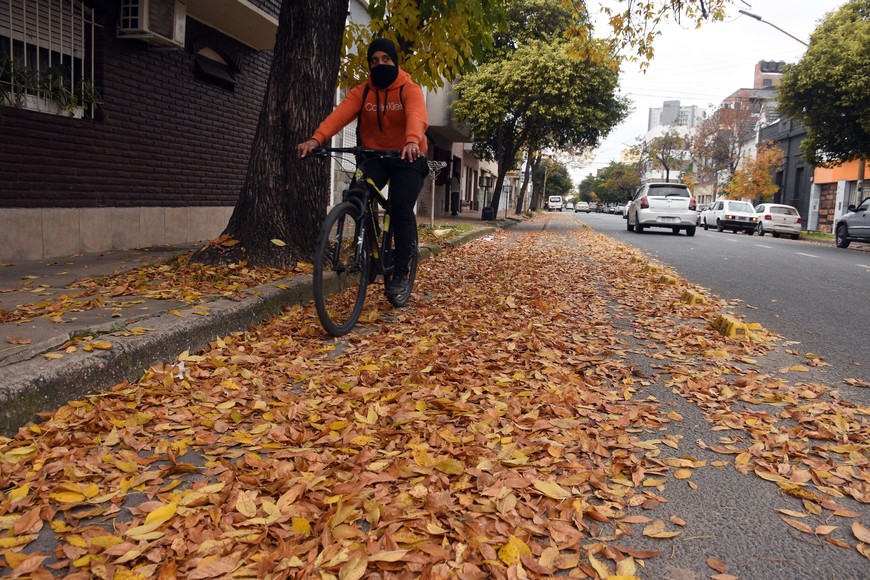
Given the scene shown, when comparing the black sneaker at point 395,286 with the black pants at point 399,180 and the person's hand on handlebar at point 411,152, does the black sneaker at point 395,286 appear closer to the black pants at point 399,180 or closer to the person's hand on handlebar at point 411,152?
the black pants at point 399,180

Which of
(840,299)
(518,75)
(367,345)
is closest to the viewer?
(367,345)

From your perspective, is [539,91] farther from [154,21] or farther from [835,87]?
[154,21]

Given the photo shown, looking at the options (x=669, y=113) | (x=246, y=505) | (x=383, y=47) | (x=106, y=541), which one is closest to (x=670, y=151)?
(x=669, y=113)

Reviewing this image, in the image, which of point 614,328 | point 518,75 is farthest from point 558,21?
point 614,328

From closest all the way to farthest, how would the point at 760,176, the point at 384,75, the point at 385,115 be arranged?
the point at 384,75 → the point at 385,115 → the point at 760,176

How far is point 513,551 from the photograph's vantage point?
1869mm

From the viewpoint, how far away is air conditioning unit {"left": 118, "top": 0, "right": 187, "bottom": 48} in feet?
24.0

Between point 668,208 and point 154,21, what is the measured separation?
1640 centimetres

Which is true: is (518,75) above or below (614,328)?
above

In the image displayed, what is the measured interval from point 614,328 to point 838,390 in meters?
1.77

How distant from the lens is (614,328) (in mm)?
5152

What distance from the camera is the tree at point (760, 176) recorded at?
1585 inches

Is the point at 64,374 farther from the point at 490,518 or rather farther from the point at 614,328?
the point at 614,328

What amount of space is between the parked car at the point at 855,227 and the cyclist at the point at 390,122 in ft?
57.7
